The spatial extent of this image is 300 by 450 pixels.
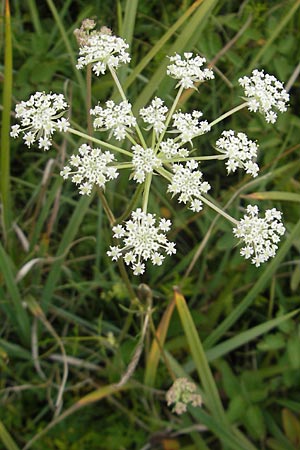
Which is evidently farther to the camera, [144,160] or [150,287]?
[150,287]

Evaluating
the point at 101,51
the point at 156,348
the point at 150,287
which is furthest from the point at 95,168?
the point at 150,287

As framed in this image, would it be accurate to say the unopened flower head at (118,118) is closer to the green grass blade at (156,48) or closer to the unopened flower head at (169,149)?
the unopened flower head at (169,149)

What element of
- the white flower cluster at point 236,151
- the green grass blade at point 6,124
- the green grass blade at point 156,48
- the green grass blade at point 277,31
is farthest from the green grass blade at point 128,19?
the white flower cluster at point 236,151

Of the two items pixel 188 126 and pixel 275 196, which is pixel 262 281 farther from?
pixel 188 126

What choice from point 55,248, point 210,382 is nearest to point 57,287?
point 55,248

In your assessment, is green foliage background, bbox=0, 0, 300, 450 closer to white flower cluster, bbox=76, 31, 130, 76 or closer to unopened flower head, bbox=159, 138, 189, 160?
white flower cluster, bbox=76, 31, 130, 76

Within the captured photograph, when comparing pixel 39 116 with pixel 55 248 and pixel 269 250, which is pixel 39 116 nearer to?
pixel 269 250
